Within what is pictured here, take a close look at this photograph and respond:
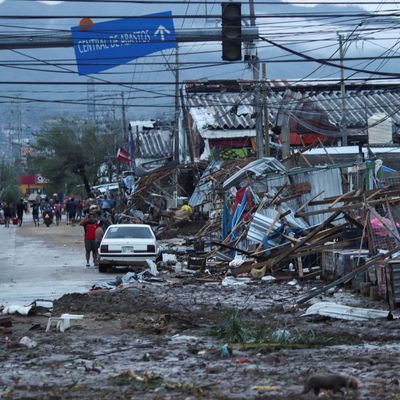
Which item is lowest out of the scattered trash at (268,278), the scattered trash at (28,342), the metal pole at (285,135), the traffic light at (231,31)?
the scattered trash at (28,342)

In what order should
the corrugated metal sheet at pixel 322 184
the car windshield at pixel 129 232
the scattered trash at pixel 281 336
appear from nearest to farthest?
1. the scattered trash at pixel 281 336
2. the corrugated metal sheet at pixel 322 184
3. the car windshield at pixel 129 232

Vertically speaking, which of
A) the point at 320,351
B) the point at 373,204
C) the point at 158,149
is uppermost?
the point at 158,149

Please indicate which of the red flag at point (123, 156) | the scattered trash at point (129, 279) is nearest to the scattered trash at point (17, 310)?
the scattered trash at point (129, 279)

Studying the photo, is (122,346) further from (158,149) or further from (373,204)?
(158,149)

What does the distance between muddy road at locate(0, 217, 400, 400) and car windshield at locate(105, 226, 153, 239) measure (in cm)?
1039

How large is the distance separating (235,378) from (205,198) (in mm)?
32147

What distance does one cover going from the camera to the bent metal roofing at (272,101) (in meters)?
47.7

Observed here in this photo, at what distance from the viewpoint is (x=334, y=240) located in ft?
74.0

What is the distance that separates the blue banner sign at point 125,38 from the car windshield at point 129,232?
32.4 ft

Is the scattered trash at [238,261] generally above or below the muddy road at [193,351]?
above

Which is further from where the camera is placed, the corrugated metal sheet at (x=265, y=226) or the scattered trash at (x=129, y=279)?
the corrugated metal sheet at (x=265, y=226)

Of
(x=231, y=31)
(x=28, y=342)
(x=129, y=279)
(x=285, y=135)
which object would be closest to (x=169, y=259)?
(x=129, y=279)

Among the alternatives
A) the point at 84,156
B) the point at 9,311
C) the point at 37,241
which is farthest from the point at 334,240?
the point at 84,156

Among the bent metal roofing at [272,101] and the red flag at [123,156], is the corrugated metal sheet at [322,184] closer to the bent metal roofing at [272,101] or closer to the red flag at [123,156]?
the bent metal roofing at [272,101]
